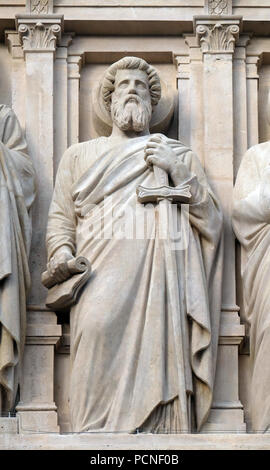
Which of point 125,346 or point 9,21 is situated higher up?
point 9,21

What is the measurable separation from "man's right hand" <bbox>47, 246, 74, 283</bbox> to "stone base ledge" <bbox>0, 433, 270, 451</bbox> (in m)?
1.59

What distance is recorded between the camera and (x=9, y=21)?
64.8ft

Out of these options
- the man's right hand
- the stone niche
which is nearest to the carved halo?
the stone niche

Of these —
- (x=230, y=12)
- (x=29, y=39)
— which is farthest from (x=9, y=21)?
(x=230, y=12)

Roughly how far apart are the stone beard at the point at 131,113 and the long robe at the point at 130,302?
0.57 feet

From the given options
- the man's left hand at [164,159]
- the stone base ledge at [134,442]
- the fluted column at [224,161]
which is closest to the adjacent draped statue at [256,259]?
the fluted column at [224,161]

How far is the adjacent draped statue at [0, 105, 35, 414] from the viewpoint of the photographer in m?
18.2

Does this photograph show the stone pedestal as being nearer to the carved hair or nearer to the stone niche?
the stone niche

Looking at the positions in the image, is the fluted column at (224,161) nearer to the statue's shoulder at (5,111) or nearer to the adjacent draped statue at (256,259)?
the adjacent draped statue at (256,259)

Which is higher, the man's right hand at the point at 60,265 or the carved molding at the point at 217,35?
the carved molding at the point at 217,35

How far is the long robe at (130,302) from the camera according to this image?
18.0m

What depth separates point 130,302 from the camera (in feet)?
60.1

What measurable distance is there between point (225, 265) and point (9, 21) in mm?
2731

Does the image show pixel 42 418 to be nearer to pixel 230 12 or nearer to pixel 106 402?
pixel 106 402
